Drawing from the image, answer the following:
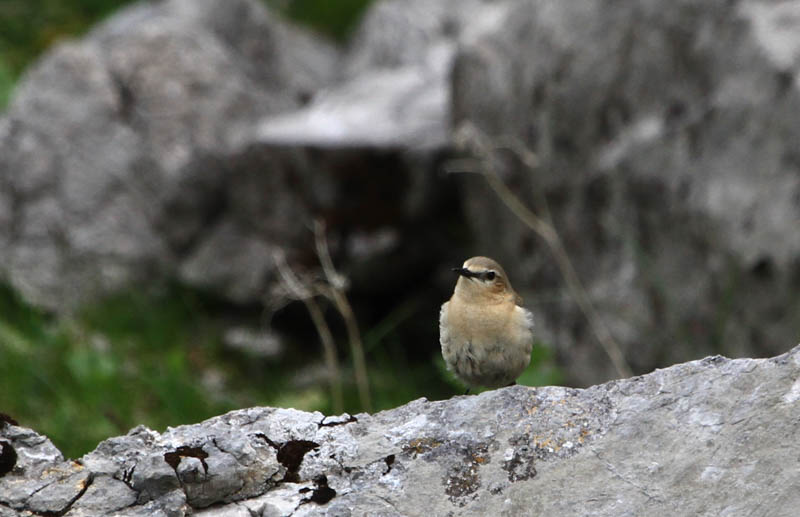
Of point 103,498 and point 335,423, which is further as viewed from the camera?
point 335,423

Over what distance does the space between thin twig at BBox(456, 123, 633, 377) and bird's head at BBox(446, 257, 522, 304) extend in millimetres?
1192

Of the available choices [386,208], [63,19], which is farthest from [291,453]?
[63,19]

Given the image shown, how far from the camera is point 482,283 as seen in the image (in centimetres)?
567

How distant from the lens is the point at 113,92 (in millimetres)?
9688

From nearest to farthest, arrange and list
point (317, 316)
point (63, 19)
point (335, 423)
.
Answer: point (335, 423) < point (317, 316) < point (63, 19)

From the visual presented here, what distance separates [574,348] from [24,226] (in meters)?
4.72

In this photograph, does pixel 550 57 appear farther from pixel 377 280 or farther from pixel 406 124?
pixel 377 280

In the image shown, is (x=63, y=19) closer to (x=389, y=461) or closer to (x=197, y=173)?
(x=197, y=173)

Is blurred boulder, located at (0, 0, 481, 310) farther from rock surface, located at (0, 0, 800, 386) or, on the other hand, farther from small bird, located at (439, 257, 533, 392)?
small bird, located at (439, 257, 533, 392)

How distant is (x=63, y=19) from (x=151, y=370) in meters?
6.66

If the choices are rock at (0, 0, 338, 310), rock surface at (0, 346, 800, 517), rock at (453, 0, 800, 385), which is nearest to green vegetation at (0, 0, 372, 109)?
rock at (0, 0, 338, 310)

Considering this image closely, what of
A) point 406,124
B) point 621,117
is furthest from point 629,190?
point 406,124

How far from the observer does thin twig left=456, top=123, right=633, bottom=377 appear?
7.12 metres

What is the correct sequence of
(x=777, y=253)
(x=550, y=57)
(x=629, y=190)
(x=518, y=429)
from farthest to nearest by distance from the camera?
(x=550, y=57)
(x=629, y=190)
(x=777, y=253)
(x=518, y=429)
